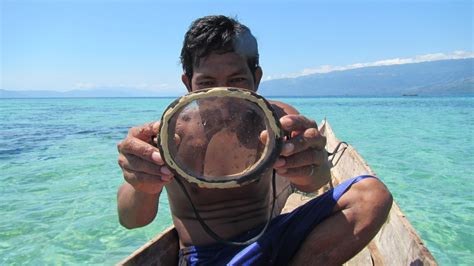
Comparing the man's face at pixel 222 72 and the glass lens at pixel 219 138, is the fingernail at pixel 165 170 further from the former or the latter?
the man's face at pixel 222 72

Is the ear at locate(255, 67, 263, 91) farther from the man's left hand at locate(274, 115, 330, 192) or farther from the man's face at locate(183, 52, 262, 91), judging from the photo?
the man's left hand at locate(274, 115, 330, 192)

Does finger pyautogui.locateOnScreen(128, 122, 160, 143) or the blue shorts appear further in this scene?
the blue shorts

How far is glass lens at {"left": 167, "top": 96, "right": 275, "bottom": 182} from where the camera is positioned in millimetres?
1645

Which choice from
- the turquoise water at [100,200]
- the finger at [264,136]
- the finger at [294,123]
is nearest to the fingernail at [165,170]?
the finger at [264,136]

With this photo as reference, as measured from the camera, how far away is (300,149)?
172cm

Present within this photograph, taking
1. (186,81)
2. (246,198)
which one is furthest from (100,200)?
(246,198)

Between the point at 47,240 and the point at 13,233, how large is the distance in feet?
2.41

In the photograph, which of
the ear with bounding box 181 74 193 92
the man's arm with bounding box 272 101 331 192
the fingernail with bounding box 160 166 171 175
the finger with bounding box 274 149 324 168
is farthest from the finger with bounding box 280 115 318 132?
the ear with bounding box 181 74 193 92

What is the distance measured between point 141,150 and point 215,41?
97 centimetres

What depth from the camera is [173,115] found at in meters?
1.59

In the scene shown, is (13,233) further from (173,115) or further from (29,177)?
(173,115)

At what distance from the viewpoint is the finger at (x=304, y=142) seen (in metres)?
1.66

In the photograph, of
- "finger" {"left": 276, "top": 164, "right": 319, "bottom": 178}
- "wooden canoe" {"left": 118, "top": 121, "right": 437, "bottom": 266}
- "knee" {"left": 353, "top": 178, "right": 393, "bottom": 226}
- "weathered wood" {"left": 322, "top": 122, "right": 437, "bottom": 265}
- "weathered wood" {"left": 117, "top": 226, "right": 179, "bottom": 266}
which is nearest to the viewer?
"finger" {"left": 276, "top": 164, "right": 319, "bottom": 178}

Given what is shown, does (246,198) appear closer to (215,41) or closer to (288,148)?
A: (288,148)
